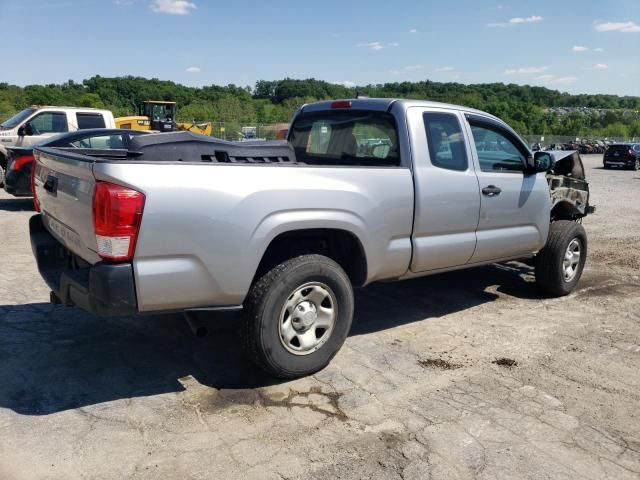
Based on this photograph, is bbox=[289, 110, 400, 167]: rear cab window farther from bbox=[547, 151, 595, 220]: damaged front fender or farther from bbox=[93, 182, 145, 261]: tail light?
bbox=[547, 151, 595, 220]: damaged front fender

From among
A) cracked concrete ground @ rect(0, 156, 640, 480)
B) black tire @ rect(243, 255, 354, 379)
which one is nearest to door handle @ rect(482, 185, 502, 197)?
cracked concrete ground @ rect(0, 156, 640, 480)

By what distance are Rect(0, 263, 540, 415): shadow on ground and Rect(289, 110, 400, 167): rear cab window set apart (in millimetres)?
1514

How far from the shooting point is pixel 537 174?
5.62 meters

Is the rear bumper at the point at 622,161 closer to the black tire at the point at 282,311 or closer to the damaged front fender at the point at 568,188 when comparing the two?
the damaged front fender at the point at 568,188

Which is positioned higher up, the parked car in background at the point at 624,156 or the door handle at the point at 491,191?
the door handle at the point at 491,191

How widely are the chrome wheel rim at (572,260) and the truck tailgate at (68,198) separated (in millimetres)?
4889

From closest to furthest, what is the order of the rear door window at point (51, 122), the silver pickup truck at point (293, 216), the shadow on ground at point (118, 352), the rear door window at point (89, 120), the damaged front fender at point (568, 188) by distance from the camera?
the silver pickup truck at point (293, 216), the shadow on ground at point (118, 352), the damaged front fender at point (568, 188), the rear door window at point (51, 122), the rear door window at point (89, 120)

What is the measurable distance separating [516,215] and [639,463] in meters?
2.75

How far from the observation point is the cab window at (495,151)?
5.12 m

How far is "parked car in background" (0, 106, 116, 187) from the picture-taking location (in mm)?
12758

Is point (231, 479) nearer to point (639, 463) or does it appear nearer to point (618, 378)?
point (639, 463)

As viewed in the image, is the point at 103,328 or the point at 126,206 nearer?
the point at 126,206

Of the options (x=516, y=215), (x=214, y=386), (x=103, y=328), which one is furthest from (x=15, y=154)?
(x=516, y=215)

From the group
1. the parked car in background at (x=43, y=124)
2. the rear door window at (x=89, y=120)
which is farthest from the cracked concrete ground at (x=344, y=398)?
the rear door window at (x=89, y=120)
